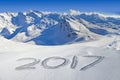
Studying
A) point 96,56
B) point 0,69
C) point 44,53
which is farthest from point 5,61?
point 96,56

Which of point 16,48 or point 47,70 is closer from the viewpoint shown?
point 47,70

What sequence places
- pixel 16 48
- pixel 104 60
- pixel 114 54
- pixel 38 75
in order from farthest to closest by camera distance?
pixel 16 48, pixel 114 54, pixel 104 60, pixel 38 75

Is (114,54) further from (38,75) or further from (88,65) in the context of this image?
(38,75)

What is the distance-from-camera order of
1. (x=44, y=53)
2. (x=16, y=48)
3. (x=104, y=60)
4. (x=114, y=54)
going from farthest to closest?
(x=16, y=48), (x=44, y=53), (x=114, y=54), (x=104, y=60)

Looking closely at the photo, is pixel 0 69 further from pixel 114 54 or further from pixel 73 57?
pixel 114 54

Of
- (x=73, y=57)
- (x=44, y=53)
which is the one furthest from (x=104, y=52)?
(x=44, y=53)

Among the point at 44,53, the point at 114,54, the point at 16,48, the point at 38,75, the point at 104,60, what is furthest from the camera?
the point at 16,48
